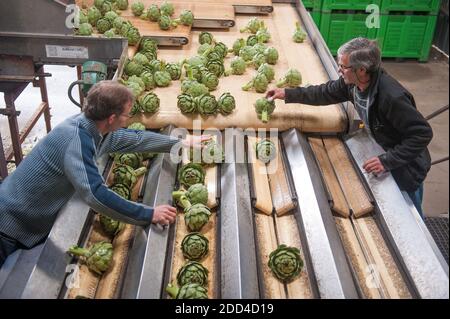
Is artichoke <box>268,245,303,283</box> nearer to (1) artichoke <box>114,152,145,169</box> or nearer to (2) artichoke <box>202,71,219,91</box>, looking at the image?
(1) artichoke <box>114,152,145,169</box>

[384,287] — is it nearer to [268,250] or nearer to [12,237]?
[268,250]

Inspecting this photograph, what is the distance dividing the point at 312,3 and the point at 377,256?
26.6 ft

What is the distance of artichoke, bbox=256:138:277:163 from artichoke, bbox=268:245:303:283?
111 centimetres

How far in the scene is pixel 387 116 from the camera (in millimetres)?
3699

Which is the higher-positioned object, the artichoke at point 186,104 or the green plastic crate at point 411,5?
the artichoke at point 186,104

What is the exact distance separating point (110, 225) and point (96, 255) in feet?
1.05

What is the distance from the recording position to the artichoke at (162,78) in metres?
4.82

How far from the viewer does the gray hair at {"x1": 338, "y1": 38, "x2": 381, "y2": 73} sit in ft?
11.8

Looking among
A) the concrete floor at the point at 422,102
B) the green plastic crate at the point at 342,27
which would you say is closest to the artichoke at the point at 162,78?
the concrete floor at the point at 422,102

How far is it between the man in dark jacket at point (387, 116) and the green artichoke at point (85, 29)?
3199mm

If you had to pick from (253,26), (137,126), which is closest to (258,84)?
(137,126)

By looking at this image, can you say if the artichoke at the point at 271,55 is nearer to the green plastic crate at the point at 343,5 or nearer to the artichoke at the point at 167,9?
the artichoke at the point at 167,9

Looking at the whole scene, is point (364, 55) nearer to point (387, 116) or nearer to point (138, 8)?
point (387, 116)
